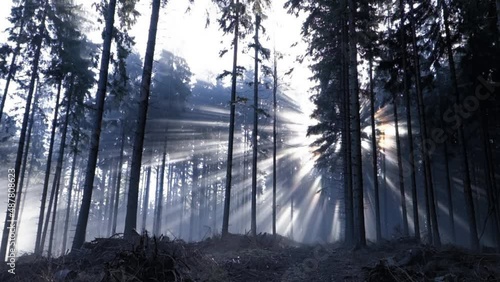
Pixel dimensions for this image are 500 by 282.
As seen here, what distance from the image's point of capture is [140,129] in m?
10.8

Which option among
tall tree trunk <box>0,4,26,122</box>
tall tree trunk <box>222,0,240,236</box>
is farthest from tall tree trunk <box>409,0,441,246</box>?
tall tree trunk <box>0,4,26,122</box>

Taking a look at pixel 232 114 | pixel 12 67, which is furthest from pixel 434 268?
pixel 12 67

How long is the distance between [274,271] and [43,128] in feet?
118

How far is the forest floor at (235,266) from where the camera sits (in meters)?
5.30

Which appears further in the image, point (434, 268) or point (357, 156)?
point (357, 156)

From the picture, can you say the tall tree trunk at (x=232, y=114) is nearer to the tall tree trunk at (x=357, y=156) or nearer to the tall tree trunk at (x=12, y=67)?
the tall tree trunk at (x=357, y=156)

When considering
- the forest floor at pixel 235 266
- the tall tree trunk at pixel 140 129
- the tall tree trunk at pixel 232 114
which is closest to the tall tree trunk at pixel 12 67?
the tall tree trunk at pixel 140 129

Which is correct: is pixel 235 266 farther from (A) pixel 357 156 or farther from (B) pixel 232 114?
(B) pixel 232 114

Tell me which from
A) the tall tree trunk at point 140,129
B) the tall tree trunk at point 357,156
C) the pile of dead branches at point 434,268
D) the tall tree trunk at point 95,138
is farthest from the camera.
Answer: the tall tree trunk at point 357,156

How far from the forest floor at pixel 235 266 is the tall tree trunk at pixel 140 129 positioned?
6.56 ft

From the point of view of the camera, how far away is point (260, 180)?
4575 cm

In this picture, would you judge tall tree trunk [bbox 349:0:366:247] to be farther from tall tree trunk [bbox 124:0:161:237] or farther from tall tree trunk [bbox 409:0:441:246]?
tall tree trunk [bbox 124:0:161:237]

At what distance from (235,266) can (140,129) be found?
547 centimetres

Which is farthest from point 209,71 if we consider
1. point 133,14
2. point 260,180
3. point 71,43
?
point 133,14
